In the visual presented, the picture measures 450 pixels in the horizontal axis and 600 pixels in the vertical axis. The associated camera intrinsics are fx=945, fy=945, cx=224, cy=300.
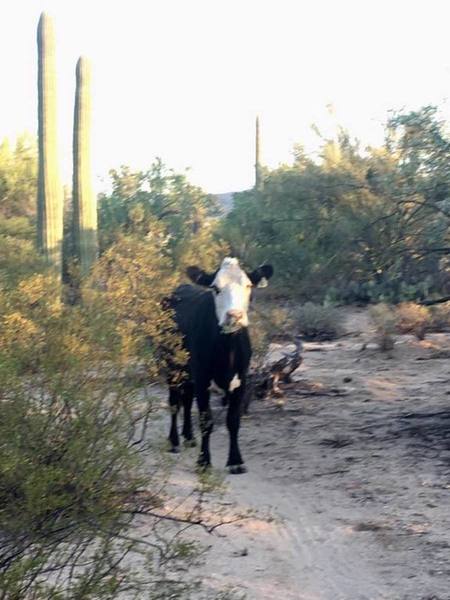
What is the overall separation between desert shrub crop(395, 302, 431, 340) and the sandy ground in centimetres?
331

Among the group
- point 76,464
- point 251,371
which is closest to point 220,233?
point 251,371

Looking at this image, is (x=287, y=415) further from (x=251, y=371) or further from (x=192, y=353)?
(x=192, y=353)

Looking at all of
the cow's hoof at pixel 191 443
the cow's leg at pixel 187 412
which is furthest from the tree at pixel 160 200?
the cow's hoof at pixel 191 443

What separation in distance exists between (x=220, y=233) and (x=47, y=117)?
7.47 metres

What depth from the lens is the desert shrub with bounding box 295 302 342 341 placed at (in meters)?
19.0

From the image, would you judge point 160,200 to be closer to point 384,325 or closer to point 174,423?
point 384,325

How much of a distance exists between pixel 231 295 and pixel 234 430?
1.38 meters

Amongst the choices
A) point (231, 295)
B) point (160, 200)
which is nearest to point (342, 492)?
point (231, 295)

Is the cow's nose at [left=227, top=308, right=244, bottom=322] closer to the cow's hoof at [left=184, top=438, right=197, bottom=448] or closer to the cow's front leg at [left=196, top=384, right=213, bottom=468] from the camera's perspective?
the cow's front leg at [left=196, top=384, right=213, bottom=468]

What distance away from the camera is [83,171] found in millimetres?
17047

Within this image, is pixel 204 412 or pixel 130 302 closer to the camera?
pixel 130 302

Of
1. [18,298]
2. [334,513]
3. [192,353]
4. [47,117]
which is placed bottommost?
[334,513]

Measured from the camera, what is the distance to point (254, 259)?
20.9 metres

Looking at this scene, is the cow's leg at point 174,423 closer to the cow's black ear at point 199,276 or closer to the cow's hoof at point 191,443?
the cow's hoof at point 191,443
